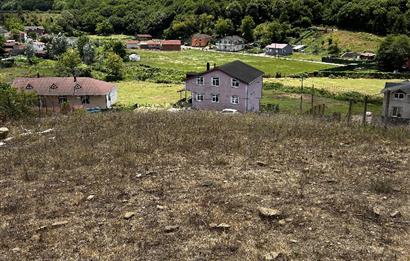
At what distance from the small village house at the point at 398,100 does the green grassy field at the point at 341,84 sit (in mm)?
16116

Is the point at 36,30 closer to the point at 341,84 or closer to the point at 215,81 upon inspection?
the point at 341,84

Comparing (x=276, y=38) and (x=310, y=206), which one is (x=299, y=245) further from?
(x=276, y=38)

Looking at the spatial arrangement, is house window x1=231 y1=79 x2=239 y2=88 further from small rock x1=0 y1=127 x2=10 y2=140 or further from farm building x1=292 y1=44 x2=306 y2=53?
farm building x1=292 y1=44 x2=306 y2=53

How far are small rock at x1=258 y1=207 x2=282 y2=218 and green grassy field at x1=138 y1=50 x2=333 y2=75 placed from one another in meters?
56.9

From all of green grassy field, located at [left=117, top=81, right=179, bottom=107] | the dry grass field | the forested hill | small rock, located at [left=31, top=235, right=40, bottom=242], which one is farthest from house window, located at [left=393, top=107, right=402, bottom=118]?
the forested hill

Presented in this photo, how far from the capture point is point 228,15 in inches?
4838

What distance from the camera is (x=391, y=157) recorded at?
11867 millimetres

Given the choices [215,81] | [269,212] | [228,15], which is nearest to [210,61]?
[215,81]

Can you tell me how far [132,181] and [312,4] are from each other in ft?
381

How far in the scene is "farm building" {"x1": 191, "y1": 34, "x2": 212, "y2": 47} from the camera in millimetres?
108438

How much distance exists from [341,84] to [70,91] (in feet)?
104

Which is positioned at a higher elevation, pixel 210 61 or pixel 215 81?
pixel 215 81

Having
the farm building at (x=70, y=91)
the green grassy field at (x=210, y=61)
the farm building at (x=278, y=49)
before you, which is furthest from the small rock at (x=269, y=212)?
the farm building at (x=278, y=49)

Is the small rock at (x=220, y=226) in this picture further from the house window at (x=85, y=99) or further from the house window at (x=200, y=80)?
the house window at (x=85, y=99)
